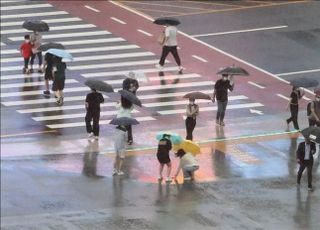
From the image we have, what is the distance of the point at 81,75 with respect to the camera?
928 inches

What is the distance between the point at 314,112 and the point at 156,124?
3757mm

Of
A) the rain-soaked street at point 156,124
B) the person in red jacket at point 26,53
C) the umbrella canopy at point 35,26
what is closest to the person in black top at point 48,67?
the rain-soaked street at point 156,124

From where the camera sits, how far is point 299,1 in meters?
30.0

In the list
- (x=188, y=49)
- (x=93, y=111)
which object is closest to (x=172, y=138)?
(x=93, y=111)

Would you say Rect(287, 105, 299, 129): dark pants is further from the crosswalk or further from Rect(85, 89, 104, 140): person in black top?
Rect(85, 89, 104, 140): person in black top

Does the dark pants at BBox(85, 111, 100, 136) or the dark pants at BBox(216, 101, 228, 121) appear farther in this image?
the dark pants at BBox(216, 101, 228, 121)

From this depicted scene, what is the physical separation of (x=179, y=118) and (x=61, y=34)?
7.79m

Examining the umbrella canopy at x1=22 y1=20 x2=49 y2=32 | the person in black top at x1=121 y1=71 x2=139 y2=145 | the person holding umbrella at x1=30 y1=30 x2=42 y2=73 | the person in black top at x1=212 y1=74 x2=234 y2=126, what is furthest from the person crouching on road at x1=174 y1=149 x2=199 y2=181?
the umbrella canopy at x1=22 y1=20 x2=49 y2=32

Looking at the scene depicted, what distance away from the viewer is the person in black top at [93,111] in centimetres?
1800

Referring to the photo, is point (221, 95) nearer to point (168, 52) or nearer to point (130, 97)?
point (130, 97)

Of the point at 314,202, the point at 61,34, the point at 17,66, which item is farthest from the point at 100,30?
the point at 314,202

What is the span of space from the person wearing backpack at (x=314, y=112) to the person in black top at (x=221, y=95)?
268 centimetres

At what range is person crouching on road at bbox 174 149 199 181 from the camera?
685 inches

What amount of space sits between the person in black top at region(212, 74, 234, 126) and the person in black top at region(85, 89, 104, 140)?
2.30 meters
